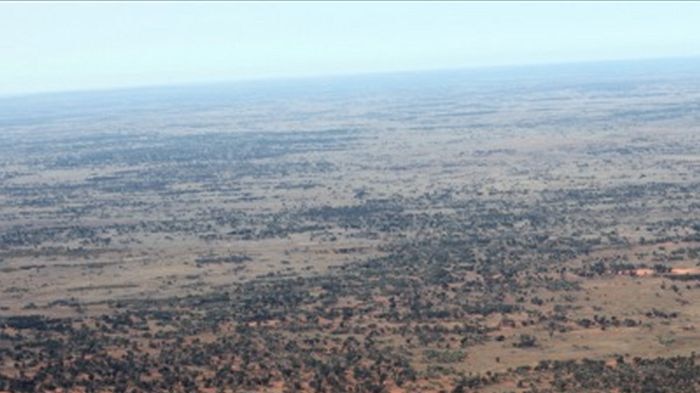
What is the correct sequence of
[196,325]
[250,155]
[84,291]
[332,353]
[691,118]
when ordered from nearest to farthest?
[332,353] → [196,325] → [84,291] → [250,155] → [691,118]

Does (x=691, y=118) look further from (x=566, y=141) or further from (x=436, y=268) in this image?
(x=436, y=268)

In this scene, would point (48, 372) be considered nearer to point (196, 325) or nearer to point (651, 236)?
point (196, 325)

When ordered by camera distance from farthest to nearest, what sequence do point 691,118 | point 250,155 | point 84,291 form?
point 691,118, point 250,155, point 84,291

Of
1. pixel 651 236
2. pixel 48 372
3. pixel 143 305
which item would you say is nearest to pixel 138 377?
pixel 48 372

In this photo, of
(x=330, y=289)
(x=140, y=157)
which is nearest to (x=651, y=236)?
(x=330, y=289)

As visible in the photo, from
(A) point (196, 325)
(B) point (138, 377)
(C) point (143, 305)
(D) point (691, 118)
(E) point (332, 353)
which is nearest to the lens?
(B) point (138, 377)

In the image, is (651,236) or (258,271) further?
(651,236)
